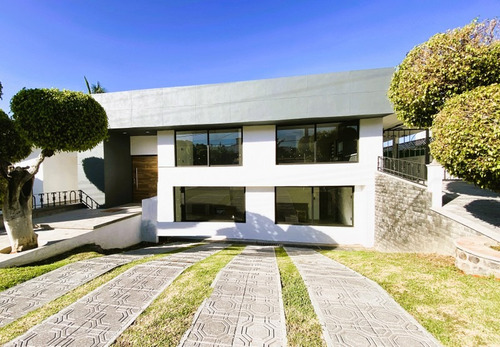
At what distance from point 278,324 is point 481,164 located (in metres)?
4.24

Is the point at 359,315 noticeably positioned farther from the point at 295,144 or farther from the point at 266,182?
the point at 295,144

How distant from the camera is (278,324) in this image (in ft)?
8.01

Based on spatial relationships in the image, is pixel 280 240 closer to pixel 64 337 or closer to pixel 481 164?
pixel 481 164

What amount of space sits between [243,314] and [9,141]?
6897 mm

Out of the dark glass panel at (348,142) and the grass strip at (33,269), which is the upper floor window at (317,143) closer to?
the dark glass panel at (348,142)

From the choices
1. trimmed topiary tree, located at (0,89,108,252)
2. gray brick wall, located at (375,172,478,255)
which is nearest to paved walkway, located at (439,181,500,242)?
gray brick wall, located at (375,172,478,255)

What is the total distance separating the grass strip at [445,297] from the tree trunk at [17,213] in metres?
8.23

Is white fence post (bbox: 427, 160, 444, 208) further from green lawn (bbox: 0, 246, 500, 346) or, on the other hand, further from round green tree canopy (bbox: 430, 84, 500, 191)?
round green tree canopy (bbox: 430, 84, 500, 191)

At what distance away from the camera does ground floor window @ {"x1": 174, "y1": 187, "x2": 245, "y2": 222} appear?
9461mm

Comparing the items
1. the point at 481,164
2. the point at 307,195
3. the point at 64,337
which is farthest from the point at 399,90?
the point at 64,337

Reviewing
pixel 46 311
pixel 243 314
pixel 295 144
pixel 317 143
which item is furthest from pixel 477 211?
pixel 46 311

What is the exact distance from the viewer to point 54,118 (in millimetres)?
4559

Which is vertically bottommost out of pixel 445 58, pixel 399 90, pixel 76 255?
pixel 76 255

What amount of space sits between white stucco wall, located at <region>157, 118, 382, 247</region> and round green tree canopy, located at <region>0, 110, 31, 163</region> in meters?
4.95
